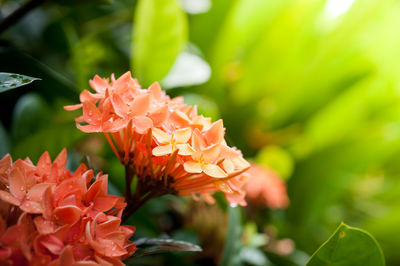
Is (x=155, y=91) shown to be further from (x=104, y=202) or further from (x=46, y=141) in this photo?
(x=46, y=141)

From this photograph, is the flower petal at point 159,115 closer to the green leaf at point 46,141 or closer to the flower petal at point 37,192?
the flower petal at point 37,192

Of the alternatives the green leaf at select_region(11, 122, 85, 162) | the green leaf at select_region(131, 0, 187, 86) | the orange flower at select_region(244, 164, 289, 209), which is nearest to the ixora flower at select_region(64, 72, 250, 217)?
the green leaf at select_region(11, 122, 85, 162)

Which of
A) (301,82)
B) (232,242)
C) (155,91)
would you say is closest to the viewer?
(155,91)

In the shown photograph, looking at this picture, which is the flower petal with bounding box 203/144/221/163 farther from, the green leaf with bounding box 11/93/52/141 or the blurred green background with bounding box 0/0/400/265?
the blurred green background with bounding box 0/0/400/265

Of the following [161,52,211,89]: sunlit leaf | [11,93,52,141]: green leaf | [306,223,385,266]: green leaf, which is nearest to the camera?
[306,223,385,266]: green leaf

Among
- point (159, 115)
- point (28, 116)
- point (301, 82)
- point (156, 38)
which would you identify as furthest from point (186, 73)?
point (301, 82)

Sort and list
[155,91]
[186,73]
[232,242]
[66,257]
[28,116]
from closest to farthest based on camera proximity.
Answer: [66,257]
[155,91]
[232,242]
[28,116]
[186,73]

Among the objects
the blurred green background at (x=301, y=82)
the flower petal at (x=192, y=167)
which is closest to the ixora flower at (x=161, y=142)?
the flower petal at (x=192, y=167)
